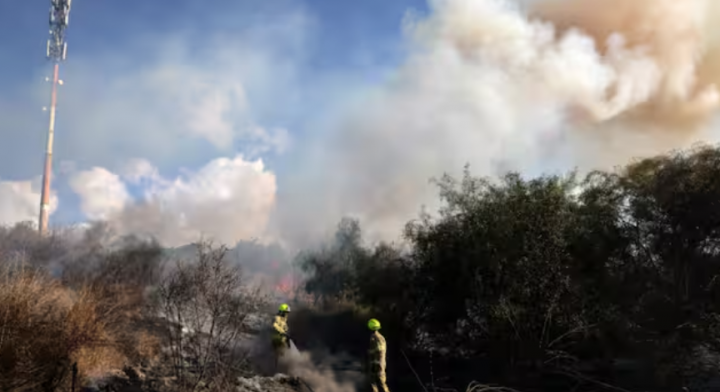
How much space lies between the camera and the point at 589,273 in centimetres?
2853

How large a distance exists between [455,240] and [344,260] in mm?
13742

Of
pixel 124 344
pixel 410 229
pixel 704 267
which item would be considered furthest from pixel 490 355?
pixel 124 344

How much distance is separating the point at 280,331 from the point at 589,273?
15490mm

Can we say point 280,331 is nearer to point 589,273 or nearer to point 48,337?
point 48,337

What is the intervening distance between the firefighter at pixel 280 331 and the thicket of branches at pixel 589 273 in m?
10.8

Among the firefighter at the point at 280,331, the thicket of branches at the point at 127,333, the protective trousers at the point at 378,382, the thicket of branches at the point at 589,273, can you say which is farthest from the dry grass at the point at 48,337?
the thicket of branches at the point at 589,273

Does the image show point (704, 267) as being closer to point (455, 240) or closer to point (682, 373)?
point (682, 373)

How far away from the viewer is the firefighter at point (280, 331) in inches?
A: 887

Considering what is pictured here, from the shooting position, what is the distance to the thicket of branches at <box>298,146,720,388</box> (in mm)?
26578

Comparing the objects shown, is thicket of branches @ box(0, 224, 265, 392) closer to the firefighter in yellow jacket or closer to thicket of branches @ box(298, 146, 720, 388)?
the firefighter in yellow jacket

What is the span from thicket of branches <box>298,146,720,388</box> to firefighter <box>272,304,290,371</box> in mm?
10822

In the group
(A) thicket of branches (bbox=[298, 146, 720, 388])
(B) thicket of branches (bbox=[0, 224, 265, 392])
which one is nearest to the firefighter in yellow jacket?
(B) thicket of branches (bbox=[0, 224, 265, 392])

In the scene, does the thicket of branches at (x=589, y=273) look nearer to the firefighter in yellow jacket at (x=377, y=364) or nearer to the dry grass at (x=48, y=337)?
the firefighter in yellow jacket at (x=377, y=364)

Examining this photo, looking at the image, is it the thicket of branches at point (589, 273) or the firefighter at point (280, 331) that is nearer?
the firefighter at point (280, 331)
